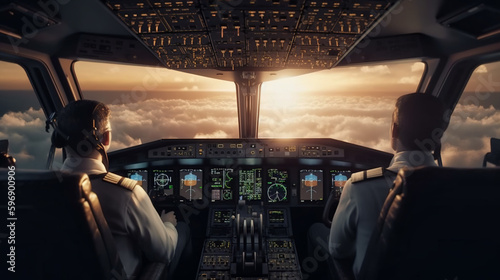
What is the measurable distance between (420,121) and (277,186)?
6.28 ft

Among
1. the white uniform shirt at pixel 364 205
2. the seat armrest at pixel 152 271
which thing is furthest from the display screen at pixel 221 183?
the white uniform shirt at pixel 364 205

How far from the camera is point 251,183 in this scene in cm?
325

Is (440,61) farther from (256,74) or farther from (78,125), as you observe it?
(78,125)

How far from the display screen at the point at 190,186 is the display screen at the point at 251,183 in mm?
358

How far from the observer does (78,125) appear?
1.48m

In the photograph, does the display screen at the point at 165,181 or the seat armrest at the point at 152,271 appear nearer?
the seat armrest at the point at 152,271

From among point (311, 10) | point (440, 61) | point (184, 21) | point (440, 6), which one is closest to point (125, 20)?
point (184, 21)

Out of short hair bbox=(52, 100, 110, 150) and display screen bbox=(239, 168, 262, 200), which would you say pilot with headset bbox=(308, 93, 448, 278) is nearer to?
short hair bbox=(52, 100, 110, 150)

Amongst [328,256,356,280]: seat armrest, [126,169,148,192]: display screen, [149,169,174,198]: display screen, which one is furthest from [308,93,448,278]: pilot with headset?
[126,169,148,192]: display screen

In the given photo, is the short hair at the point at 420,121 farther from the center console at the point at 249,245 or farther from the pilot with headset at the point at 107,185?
the center console at the point at 249,245

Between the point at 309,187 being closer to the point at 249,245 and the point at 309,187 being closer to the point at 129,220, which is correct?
the point at 249,245

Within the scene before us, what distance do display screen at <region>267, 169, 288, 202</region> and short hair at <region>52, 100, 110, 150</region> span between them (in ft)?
6.38

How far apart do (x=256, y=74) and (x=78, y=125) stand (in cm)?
238

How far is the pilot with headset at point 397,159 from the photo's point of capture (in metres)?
1.43
